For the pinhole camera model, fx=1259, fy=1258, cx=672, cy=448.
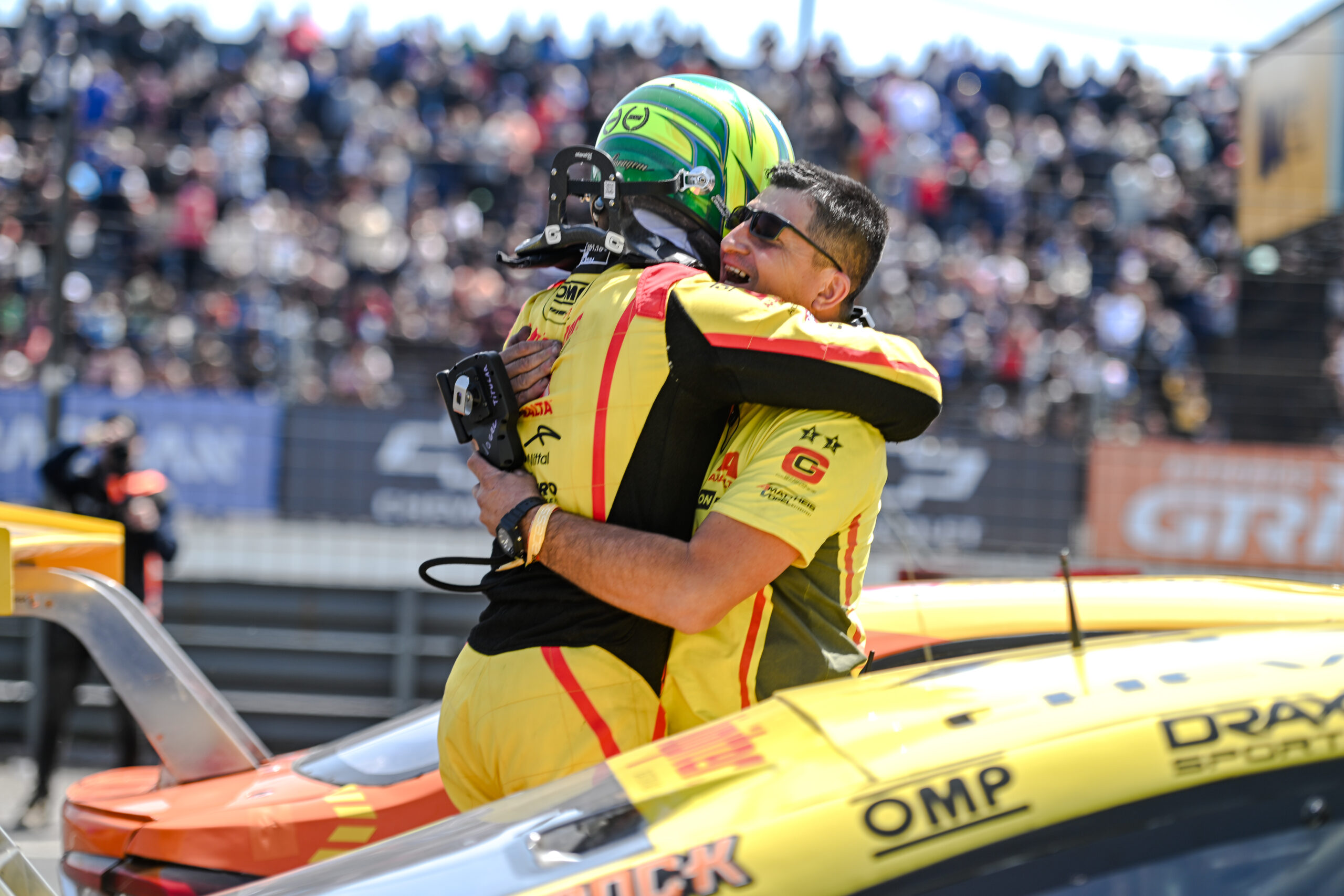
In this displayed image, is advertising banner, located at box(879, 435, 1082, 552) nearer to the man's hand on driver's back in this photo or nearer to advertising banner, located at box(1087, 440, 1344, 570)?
advertising banner, located at box(1087, 440, 1344, 570)

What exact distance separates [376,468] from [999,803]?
6.83m

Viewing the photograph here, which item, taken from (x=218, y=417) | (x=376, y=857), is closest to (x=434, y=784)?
(x=376, y=857)

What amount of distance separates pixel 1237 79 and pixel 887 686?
1750cm

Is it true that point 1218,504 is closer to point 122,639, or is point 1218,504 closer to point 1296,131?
point 1296,131

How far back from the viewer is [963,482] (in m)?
8.14

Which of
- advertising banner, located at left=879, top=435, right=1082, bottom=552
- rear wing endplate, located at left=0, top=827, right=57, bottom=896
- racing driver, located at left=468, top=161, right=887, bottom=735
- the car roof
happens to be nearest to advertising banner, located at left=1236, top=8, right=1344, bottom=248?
advertising banner, located at left=879, top=435, right=1082, bottom=552

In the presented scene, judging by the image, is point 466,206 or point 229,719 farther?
point 466,206

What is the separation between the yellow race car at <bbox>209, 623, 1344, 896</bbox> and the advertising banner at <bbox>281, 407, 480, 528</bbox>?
6175 millimetres

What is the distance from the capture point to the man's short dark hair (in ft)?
6.58

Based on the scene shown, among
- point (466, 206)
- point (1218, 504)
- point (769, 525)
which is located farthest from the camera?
point (466, 206)

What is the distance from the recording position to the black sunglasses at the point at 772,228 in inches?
78.4

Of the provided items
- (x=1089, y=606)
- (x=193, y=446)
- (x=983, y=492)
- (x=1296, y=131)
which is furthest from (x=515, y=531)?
(x=1296, y=131)

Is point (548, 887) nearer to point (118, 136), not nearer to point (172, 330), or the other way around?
point (172, 330)

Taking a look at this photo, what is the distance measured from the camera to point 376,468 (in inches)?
304
